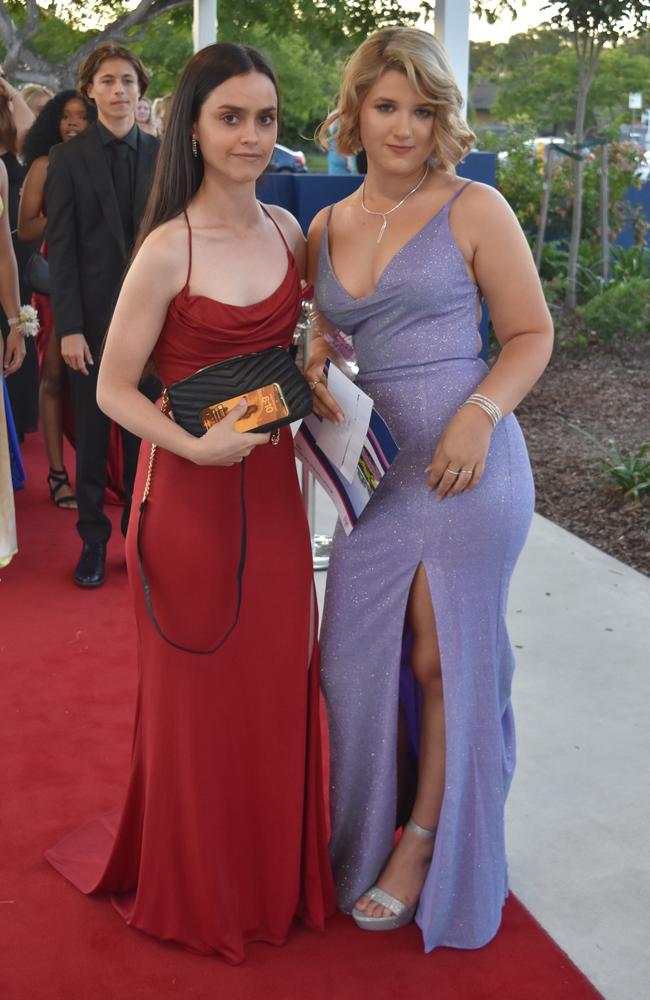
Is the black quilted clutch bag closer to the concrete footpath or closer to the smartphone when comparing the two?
the smartphone

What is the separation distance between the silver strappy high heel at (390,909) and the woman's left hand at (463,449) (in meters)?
0.88

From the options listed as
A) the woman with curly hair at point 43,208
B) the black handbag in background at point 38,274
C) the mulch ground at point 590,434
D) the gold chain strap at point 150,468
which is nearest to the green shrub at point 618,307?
the mulch ground at point 590,434

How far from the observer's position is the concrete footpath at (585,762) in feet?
9.98

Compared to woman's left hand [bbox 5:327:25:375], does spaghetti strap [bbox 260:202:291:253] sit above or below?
above

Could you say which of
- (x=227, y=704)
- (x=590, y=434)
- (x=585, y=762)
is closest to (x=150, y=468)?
(x=227, y=704)

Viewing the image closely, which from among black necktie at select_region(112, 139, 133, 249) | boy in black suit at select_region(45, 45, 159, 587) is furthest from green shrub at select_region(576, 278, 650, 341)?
black necktie at select_region(112, 139, 133, 249)

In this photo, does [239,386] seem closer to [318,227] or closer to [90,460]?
[318,227]

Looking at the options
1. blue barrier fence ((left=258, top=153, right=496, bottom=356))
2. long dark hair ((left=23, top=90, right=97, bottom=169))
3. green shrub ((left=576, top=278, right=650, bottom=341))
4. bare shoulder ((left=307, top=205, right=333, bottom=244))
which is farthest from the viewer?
green shrub ((left=576, top=278, right=650, bottom=341))

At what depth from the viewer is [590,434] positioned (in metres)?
8.12

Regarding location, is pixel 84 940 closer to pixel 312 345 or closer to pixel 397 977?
pixel 397 977

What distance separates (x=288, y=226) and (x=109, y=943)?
1.76 metres

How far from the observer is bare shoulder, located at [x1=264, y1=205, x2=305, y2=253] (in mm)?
2820

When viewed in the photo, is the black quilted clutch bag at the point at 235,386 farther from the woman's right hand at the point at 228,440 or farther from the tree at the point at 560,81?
the tree at the point at 560,81

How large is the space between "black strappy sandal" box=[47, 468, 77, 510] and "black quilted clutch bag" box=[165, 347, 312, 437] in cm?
437
